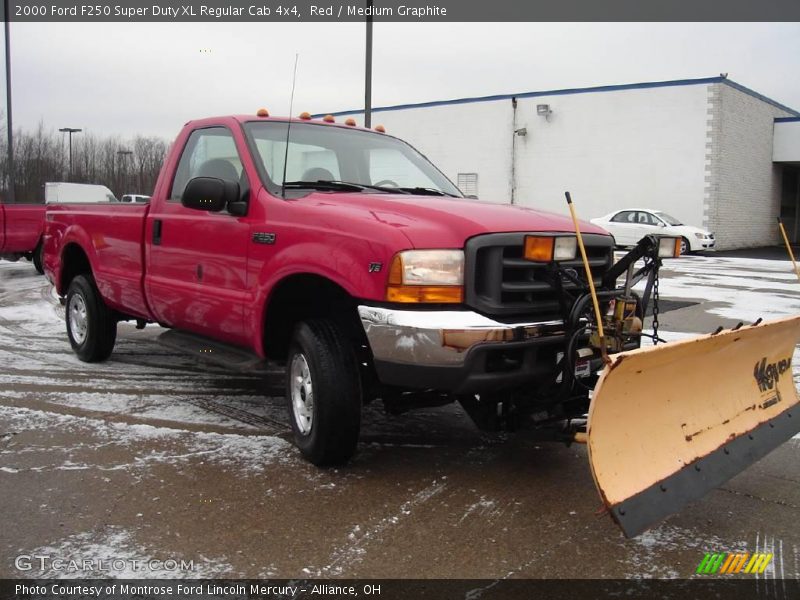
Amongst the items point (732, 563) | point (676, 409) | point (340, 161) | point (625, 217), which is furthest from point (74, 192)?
point (732, 563)

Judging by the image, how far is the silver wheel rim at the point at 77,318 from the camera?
685cm

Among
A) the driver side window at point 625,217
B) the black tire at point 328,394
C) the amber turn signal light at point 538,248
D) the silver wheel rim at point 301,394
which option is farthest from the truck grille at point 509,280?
the driver side window at point 625,217

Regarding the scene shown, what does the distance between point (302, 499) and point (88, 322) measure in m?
3.80

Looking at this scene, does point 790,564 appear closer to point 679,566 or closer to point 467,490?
point 679,566

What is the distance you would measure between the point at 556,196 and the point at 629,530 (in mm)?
28458

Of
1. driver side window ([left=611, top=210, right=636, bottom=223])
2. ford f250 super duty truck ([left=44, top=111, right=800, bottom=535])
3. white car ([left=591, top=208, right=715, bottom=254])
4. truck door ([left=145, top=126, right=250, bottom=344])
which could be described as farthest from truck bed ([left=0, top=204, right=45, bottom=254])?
driver side window ([left=611, top=210, right=636, bottom=223])

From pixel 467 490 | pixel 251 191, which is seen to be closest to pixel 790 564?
pixel 467 490

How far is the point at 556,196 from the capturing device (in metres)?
30.4

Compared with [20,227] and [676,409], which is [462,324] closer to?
[676,409]

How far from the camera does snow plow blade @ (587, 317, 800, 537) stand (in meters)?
3.01

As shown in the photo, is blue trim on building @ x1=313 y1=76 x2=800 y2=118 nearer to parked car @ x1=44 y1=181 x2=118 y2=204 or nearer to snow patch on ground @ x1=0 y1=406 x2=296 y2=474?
parked car @ x1=44 y1=181 x2=118 y2=204

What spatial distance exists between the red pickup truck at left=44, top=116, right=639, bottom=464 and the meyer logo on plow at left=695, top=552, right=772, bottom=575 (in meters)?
0.98
